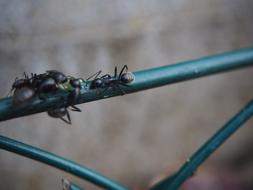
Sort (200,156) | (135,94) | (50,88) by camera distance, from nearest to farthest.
→ 1. (50,88)
2. (200,156)
3. (135,94)

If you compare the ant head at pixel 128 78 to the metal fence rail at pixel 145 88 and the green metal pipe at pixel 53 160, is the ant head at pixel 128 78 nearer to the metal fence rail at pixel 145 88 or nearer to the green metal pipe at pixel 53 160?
the metal fence rail at pixel 145 88

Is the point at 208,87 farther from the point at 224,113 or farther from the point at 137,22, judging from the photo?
the point at 137,22

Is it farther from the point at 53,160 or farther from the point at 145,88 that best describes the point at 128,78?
the point at 53,160

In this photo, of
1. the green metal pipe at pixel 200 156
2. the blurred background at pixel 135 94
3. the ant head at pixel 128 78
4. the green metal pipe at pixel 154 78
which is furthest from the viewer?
the blurred background at pixel 135 94

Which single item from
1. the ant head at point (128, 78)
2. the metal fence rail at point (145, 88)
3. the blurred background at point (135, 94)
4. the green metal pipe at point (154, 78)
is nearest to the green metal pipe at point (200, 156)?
the metal fence rail at point (145, 88)

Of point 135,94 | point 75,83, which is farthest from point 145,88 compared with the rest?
point 135,94

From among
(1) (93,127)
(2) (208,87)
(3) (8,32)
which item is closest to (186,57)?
(2) (208,87)
